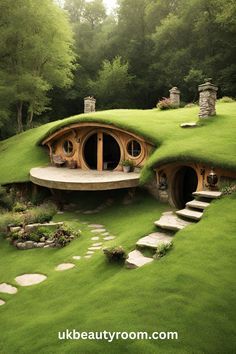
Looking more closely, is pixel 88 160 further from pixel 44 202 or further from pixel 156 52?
pixel 156 52

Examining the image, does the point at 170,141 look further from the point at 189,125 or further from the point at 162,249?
the point at 162,249

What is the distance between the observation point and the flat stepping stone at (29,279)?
960 cm

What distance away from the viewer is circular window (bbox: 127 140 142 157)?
16850 millimetres

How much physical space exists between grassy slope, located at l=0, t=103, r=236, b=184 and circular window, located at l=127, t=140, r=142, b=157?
914 millimetres

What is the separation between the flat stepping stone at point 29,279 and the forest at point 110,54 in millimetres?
19255

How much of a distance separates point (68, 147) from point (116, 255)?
1139cm

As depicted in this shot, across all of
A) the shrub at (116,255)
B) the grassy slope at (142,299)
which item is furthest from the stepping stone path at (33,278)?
the shrub at (116,255)

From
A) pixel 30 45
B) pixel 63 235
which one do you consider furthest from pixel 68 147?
pixel 30 45

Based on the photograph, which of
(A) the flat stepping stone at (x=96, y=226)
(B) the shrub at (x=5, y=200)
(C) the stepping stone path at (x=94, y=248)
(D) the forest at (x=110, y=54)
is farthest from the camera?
(D) the forest at (x=110, y=54)

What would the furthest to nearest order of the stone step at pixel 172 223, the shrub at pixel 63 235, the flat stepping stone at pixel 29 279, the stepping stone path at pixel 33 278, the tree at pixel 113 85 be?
1. the tree at pixel 113 85
2. the shrub at pixel 63 235
3. the stone step at pixel 172 223
4. the flat stepping stone at pixel 29 279
5. the stepping stone path at pixel 33 278

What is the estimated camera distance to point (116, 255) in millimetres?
9312

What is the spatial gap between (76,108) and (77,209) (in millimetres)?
33331

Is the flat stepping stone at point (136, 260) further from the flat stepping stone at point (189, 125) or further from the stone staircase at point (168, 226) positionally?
the flat stepping stone at point (189, 125)

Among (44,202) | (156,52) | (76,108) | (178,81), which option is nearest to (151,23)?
(156,52)
